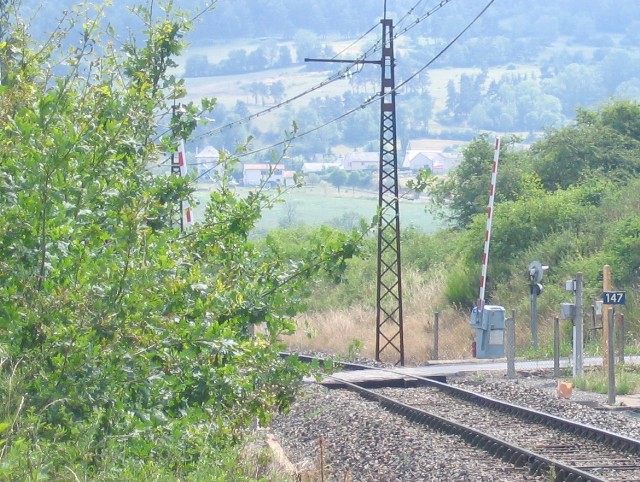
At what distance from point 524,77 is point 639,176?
15854 cm

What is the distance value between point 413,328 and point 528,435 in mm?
17447

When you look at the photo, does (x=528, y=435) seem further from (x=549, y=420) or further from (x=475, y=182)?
(x=475, y=182)

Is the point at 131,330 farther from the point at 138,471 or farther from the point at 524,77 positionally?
the point at 524,77

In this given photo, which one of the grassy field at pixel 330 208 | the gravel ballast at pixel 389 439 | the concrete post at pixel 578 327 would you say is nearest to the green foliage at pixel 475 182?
A: the concrete post at pixel 578 327

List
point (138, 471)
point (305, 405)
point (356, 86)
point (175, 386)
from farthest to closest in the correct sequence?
point (356, 86)
point (305, 405)
point (175, 386)
point (138, 471)

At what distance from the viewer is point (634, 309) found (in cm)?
2512

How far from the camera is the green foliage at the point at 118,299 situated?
6.09 metres

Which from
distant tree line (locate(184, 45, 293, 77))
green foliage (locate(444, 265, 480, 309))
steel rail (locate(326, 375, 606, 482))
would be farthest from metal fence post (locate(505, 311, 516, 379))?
distant tree line (locate(184, 45, 293, 77))

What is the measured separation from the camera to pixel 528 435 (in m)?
12.8

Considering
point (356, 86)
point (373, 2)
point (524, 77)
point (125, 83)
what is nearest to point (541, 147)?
point (125, 83)

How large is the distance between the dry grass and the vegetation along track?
28.3ft

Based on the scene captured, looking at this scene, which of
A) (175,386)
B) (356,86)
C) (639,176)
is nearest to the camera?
(175,386)

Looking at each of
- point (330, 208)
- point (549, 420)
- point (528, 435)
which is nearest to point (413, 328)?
point (549, 420)

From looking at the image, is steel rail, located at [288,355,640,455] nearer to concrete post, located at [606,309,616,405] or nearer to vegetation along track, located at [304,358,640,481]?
vegetation along track, located at [304,358,640,481]
